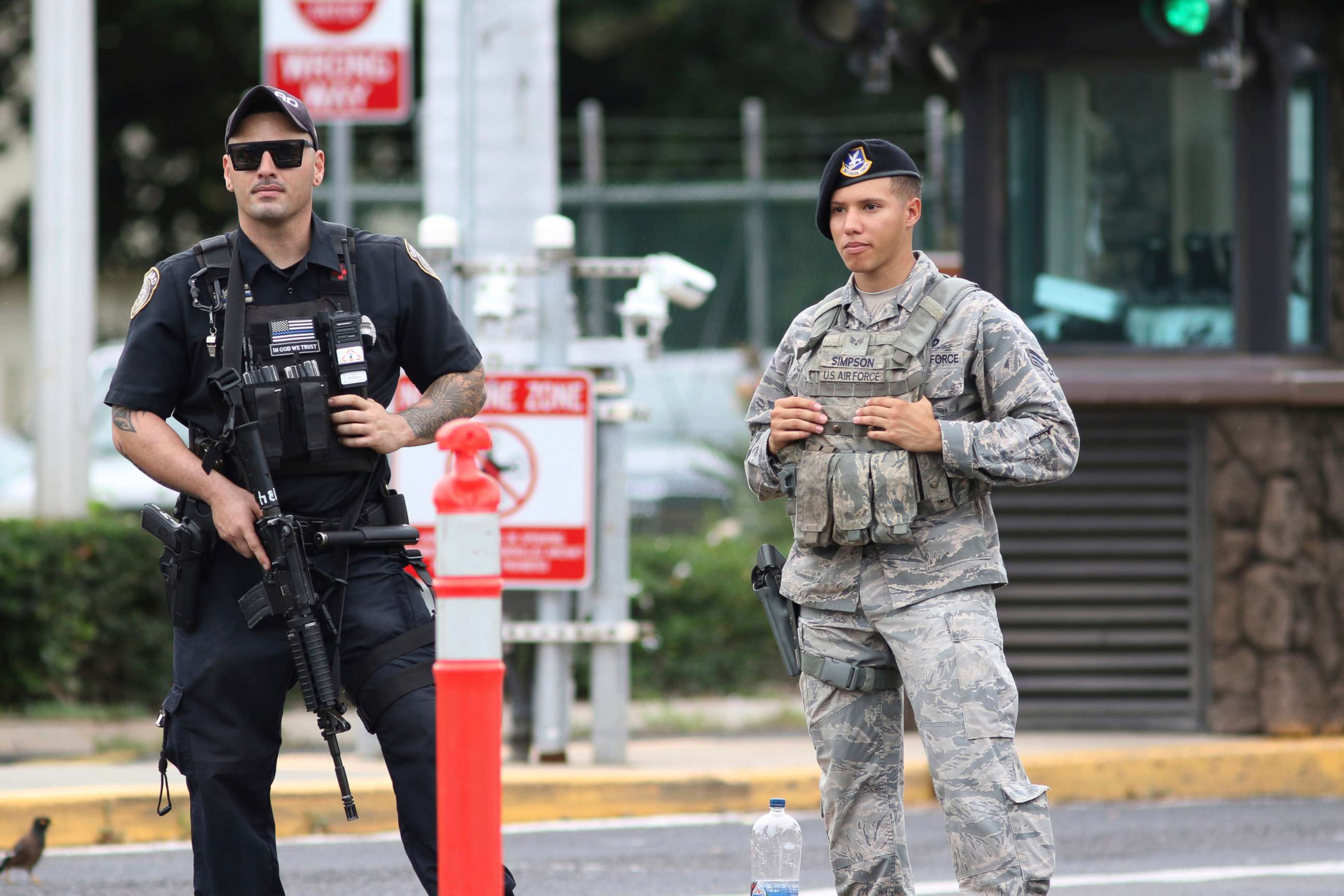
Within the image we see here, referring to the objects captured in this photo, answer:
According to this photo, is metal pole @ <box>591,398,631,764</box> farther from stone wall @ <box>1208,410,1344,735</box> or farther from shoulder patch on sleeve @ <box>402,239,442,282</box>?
shoulder patch on sleeve @ <box>402,239,442,282</box>

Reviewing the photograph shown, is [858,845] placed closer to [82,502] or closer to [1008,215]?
[1008,215]

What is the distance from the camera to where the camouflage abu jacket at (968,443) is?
161 inches

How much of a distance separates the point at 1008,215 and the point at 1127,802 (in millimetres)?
2504

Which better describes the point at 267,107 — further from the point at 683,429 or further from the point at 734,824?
the point at 683,429

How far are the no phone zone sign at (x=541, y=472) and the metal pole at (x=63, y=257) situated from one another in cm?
249

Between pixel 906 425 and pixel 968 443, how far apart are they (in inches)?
5.3

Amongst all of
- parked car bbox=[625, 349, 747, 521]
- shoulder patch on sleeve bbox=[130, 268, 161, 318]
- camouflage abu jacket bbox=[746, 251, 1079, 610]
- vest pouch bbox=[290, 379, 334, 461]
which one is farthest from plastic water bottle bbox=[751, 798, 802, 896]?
parked car bbox=[625, 349, 747, 521]

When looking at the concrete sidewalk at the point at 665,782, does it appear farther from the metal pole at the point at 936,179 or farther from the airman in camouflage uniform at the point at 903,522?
the metal pole at the point at 936,179

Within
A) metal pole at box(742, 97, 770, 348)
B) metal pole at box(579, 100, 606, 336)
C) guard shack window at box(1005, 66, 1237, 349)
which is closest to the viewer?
guard shack window at box(1005, 66, 1237, 349)

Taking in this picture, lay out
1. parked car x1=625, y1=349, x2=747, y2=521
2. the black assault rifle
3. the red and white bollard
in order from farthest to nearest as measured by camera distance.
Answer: parked car x1=625, y1=349, x2=747, y2=521 → the black assault rifle → the red and white bollard

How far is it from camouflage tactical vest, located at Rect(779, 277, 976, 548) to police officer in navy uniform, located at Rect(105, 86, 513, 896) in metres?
0.83

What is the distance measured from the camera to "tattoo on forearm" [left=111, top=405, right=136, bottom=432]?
159 inches

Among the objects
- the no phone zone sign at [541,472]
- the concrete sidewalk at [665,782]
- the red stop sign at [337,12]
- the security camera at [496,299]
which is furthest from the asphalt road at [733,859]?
the red stop sign at [337,12]

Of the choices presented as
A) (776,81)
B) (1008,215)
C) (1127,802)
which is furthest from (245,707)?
(776,81)
